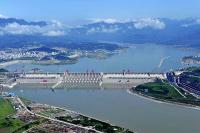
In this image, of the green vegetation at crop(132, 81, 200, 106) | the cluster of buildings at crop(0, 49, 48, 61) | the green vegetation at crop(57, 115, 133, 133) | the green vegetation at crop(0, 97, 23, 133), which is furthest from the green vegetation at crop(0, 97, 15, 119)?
the cluster of buildings at crop(0, 49, 48, 61)

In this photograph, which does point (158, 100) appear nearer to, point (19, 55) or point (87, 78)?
point (87, 78)

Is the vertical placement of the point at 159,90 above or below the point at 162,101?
above

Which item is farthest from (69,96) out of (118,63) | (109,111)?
(118,63)

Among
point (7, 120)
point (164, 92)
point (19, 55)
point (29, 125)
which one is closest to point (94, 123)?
point (29, 125)

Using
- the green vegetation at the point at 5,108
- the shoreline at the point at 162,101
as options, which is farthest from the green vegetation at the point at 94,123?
the shoreline at the point at 162,101

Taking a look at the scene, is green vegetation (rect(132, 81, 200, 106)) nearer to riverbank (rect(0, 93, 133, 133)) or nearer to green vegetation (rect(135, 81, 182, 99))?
green vegetation (rect(135, 81, 182, 99))

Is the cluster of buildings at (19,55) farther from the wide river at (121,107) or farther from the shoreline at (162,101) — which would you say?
the shoreline at (162,101)

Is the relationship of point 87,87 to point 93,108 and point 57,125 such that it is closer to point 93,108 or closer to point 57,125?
point 93,108
